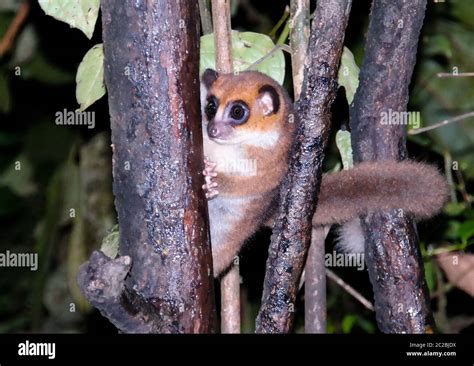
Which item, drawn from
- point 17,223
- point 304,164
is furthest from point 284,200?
point 17,223

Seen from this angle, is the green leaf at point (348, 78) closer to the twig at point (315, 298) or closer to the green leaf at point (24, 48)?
the twig at point (315, 298)

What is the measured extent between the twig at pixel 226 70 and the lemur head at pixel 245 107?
1.13 ft

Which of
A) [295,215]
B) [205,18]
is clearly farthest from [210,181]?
[295,215]

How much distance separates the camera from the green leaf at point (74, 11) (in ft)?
9.64

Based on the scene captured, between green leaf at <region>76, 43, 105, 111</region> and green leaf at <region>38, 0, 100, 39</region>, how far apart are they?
15cm

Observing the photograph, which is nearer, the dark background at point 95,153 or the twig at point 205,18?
the twig at point 205,18

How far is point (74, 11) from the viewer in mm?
2945

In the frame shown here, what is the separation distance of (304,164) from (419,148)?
2432mm

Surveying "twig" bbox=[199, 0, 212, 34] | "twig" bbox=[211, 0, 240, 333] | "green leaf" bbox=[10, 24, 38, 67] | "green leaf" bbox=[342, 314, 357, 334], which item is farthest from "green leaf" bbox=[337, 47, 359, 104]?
"green leaf" bbox=[10, 24, 38, 67]

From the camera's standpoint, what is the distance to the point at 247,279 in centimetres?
512

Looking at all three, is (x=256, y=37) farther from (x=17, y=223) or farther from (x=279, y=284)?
(x=17, y=223)

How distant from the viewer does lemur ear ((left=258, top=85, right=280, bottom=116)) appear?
3762mm

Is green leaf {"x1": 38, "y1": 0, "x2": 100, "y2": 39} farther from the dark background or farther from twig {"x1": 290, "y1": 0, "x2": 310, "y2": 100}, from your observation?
the dark background

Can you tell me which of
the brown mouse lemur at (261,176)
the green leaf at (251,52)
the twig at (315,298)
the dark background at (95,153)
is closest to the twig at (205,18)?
the green leaf at (251,52)
